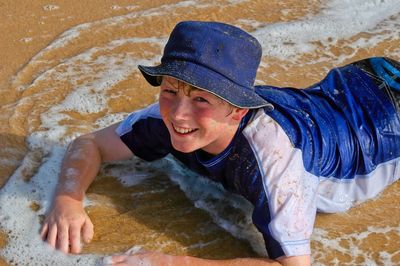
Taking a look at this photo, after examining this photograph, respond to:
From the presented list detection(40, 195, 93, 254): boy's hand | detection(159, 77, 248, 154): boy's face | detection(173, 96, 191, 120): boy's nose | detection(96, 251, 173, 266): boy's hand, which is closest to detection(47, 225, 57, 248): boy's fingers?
detection(40, 195, 93, 254): boy's hand

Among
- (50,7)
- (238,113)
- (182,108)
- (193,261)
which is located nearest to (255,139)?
(238,113)

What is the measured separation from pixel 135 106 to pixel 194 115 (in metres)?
1.57

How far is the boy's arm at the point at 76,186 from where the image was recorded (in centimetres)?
288

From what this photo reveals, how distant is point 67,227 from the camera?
2.88 meters

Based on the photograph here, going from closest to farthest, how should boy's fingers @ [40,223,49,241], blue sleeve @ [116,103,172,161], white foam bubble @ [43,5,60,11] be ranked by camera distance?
boy's fingers @ [40,223,49,241], blue sleeve @ [116,103,172,161], white foam bubble @ [43,5,60,11]

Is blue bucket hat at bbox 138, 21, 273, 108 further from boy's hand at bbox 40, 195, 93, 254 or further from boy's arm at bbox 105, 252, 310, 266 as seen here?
boy's hand at bbox 40, 195, 93, 254

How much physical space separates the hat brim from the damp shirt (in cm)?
31

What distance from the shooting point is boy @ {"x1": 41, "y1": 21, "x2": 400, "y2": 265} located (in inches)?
97.3

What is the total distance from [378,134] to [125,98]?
5.38ft

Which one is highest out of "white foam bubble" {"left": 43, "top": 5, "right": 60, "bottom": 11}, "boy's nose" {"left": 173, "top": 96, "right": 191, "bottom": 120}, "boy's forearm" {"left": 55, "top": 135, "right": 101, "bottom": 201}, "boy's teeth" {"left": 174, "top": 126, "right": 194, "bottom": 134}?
"boy's nose" {"left": 173, "top": 96, "right": 191, "bottom": 120}

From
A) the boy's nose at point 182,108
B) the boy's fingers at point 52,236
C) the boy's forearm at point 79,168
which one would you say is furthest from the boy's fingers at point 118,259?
the boy's nose at point 182,108

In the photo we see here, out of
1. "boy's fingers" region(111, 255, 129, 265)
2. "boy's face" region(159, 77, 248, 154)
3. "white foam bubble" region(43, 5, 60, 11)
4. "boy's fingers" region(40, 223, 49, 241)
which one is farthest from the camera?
"white foam bubble" region(43, 5, 60, 11)

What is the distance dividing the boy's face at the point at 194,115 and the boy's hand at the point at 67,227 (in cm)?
61

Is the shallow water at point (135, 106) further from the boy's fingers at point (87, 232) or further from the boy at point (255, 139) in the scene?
the boy at point (255, 139)
